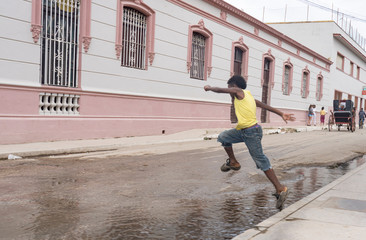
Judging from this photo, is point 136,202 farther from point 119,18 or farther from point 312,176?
point 119,18

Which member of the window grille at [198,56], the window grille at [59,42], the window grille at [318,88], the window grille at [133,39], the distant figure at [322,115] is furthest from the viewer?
the window grille at [318,88]

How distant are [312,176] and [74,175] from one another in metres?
4.47

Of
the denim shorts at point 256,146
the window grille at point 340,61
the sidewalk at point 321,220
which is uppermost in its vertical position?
the window grille at point 340,61

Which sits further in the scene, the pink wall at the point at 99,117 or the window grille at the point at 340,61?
the window grille at the point at 340,61

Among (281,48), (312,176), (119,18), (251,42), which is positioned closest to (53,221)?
(312,176)

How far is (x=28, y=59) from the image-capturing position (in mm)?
10875

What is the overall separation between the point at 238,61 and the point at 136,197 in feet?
54.8

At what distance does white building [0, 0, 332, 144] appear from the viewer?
10.7 meters

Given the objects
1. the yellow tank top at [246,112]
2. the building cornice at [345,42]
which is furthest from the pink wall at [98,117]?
the building cornice at [345,42]

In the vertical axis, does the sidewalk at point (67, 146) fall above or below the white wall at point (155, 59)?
below

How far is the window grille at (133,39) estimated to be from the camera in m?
14.0

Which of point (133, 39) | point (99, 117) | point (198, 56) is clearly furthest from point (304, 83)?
point (99, 117)

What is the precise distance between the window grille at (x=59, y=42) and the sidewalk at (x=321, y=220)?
8876 mm

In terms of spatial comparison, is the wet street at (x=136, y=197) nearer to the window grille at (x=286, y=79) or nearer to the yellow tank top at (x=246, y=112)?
the yellow tank top at (x=246, y=112)
